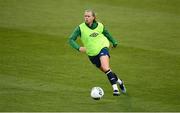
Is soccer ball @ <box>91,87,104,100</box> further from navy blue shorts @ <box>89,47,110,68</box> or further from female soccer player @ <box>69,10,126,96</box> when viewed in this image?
navy blue shorts @ <box>89,47,110,68</box>

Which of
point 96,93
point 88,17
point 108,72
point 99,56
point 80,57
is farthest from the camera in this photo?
point 80,57

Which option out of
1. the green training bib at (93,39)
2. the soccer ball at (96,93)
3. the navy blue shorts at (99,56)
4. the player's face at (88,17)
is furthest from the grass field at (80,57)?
the player's face at (88,17)

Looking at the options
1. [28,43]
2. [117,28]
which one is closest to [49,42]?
[28,43]

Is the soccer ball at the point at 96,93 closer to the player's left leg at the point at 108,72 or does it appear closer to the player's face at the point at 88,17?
the player's left leg at the point at 108,72

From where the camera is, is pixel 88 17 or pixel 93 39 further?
pixel 93 39

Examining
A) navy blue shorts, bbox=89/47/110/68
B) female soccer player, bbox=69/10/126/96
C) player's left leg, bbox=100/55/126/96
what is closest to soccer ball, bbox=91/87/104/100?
player's left leg, bbox=100/55/126/96

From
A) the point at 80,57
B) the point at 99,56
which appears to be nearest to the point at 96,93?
the point at 99,56

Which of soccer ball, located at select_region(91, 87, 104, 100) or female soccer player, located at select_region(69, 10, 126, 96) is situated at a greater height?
female soccer player, located at select_region(69, 10, 126, 96)

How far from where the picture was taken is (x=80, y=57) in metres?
16.8

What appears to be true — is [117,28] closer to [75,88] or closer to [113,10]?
[113,10]

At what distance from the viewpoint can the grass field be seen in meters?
12.8

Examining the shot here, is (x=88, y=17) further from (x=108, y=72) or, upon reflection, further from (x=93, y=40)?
(x=108, y=72)

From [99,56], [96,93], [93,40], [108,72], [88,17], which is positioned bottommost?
[96,93]

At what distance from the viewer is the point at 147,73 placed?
1498 centimetres
